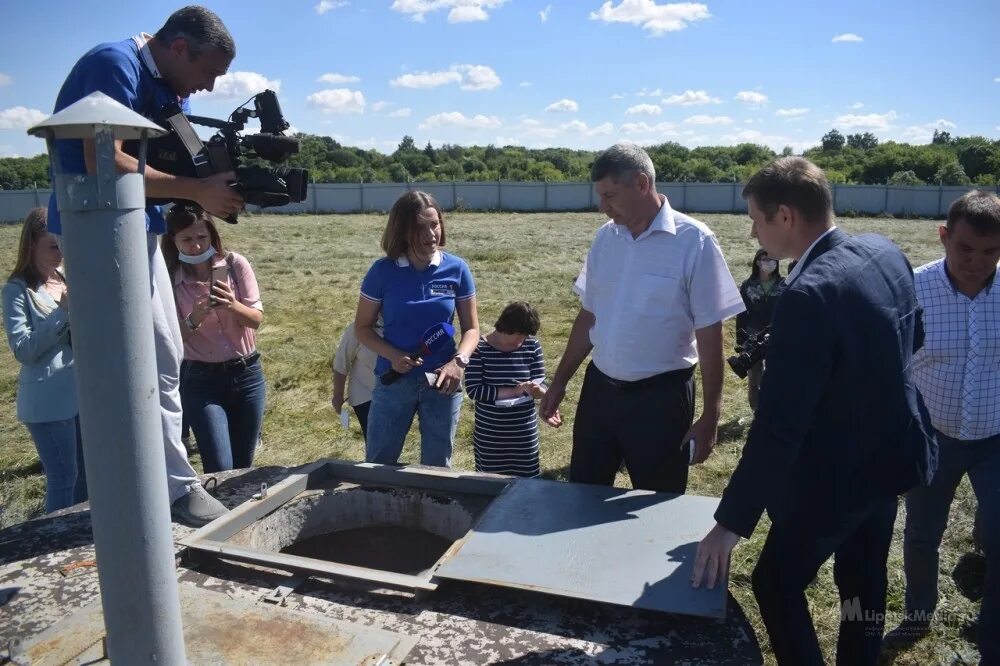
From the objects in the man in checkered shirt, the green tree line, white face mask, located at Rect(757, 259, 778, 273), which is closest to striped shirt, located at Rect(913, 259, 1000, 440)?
the man in checkered shirt

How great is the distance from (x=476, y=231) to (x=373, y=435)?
65.7 ft

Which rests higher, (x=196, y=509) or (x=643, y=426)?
(x=643, y=426)

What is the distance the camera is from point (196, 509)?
2.58 metres

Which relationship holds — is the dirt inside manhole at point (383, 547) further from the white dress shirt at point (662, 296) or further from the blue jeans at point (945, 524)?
the blue jeans at point (945, 524)

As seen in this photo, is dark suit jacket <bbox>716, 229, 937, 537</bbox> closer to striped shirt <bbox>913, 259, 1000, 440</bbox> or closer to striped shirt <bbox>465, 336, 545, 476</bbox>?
striped shirt <bbox>913, 259, 1000, 440</bbox>

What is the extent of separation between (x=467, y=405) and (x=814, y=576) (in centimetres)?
460

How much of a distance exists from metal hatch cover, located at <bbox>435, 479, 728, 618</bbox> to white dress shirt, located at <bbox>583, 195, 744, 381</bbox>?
1.75 feet

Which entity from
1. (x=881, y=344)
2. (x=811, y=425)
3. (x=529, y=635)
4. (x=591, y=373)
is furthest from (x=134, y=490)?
(x=591, y=373)

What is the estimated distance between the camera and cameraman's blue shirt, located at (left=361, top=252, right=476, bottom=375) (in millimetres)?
3350

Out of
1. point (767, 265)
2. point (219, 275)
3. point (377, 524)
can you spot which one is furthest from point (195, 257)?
point (767, 265)

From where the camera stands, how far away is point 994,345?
2.89 metres

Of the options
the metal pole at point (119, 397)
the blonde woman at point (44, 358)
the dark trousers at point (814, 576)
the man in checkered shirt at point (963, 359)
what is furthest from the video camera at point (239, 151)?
the man in checkered shirt at point (963, 359)

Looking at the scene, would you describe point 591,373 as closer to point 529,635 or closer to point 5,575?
point 529,635

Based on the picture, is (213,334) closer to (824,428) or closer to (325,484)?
(325,484)
